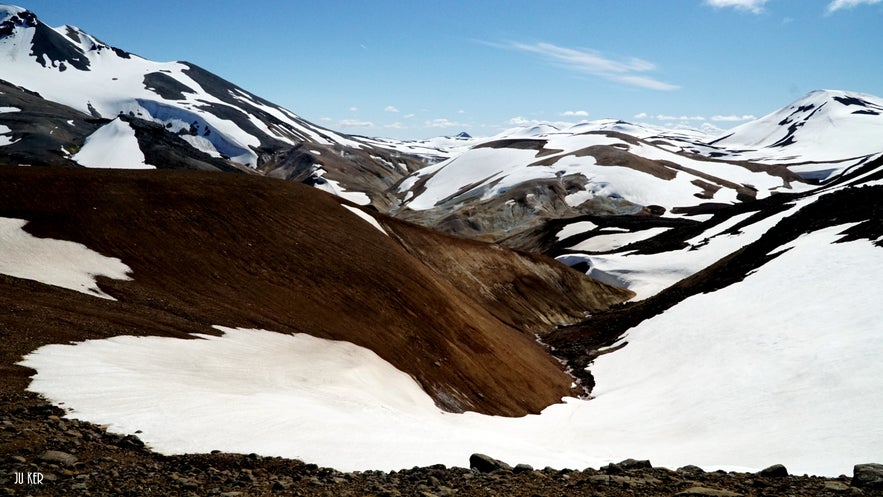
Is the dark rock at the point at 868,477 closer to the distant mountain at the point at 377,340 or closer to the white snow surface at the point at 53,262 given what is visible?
the distant mountain at the point at 377,340

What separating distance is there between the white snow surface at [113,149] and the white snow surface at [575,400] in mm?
105789

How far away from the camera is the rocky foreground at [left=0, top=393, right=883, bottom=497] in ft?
32.4

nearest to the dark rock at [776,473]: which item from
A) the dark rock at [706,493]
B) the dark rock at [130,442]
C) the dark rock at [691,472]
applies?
the dark rock at [691,472]

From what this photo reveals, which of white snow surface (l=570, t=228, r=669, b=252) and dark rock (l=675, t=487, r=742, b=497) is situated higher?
white snow surface (l=570, t=228, r=669, b=252)

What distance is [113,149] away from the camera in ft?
416

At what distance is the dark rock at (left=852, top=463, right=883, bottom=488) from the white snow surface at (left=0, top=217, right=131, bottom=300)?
81.0ft

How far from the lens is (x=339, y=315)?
31.2 metres

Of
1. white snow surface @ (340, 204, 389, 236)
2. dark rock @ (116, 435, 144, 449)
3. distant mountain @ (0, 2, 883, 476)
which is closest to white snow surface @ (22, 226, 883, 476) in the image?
distant mountain @ (0, 2, 883, 476)

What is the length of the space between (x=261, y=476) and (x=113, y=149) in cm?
13471

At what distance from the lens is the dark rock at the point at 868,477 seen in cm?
1187

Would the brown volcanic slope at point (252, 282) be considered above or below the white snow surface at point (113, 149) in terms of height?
below

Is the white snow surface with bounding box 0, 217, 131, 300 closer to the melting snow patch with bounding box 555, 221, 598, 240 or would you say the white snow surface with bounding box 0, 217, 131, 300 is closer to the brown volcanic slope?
the brown volcanic slope

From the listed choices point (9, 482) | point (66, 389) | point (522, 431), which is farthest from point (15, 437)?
point (522, 431)

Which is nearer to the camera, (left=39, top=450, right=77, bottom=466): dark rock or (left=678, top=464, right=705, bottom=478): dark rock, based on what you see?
(left=39, top=450, right=77, bottom=466): dark rock
